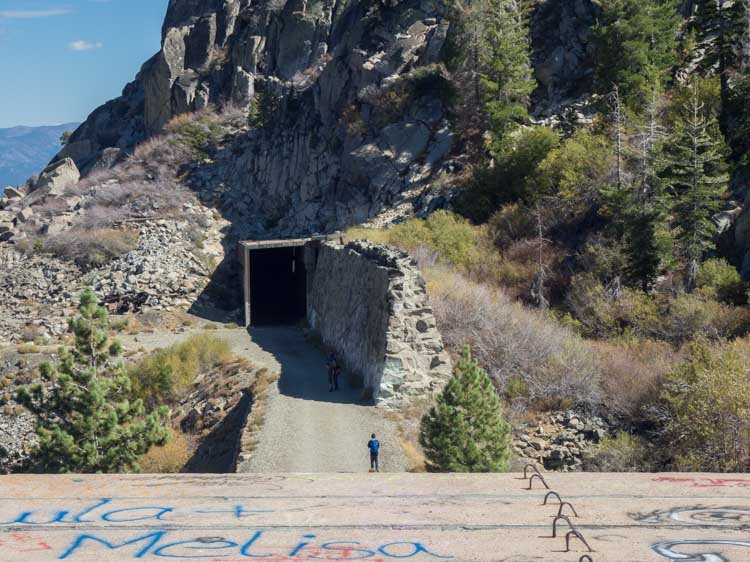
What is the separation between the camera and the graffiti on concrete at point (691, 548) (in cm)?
664

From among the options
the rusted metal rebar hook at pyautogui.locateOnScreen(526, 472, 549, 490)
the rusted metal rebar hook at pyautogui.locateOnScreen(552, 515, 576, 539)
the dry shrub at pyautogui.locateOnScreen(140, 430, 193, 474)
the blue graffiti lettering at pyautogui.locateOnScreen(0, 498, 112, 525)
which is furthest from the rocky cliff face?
the rusted metal rebar hook at pyautogui.locateOnScreen(552, 515, 576, 539)

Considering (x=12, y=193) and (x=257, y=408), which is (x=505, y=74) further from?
(x=12, y=193)

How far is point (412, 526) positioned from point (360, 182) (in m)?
40.8

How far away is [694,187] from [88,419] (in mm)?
21287

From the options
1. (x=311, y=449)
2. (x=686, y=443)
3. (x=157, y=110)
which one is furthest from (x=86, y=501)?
(x=157, y=110)

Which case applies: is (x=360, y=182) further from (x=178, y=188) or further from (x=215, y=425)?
(x=215, y=425)

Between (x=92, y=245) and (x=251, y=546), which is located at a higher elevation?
(x=92, y=245)

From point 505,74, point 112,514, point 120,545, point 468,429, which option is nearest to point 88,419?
point 468,429

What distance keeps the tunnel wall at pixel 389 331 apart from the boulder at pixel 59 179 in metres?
40.9

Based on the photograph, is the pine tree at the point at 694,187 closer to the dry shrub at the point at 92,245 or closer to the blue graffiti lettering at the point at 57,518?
the blue graffiti lettering at the point at 57,518

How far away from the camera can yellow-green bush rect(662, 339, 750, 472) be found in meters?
17.6

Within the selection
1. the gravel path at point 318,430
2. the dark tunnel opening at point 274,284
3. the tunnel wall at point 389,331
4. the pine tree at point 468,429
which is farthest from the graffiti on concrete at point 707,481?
the dark tunnel opening at point 274,284

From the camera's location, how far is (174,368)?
29.7 meters

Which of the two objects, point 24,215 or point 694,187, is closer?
point 694,187
